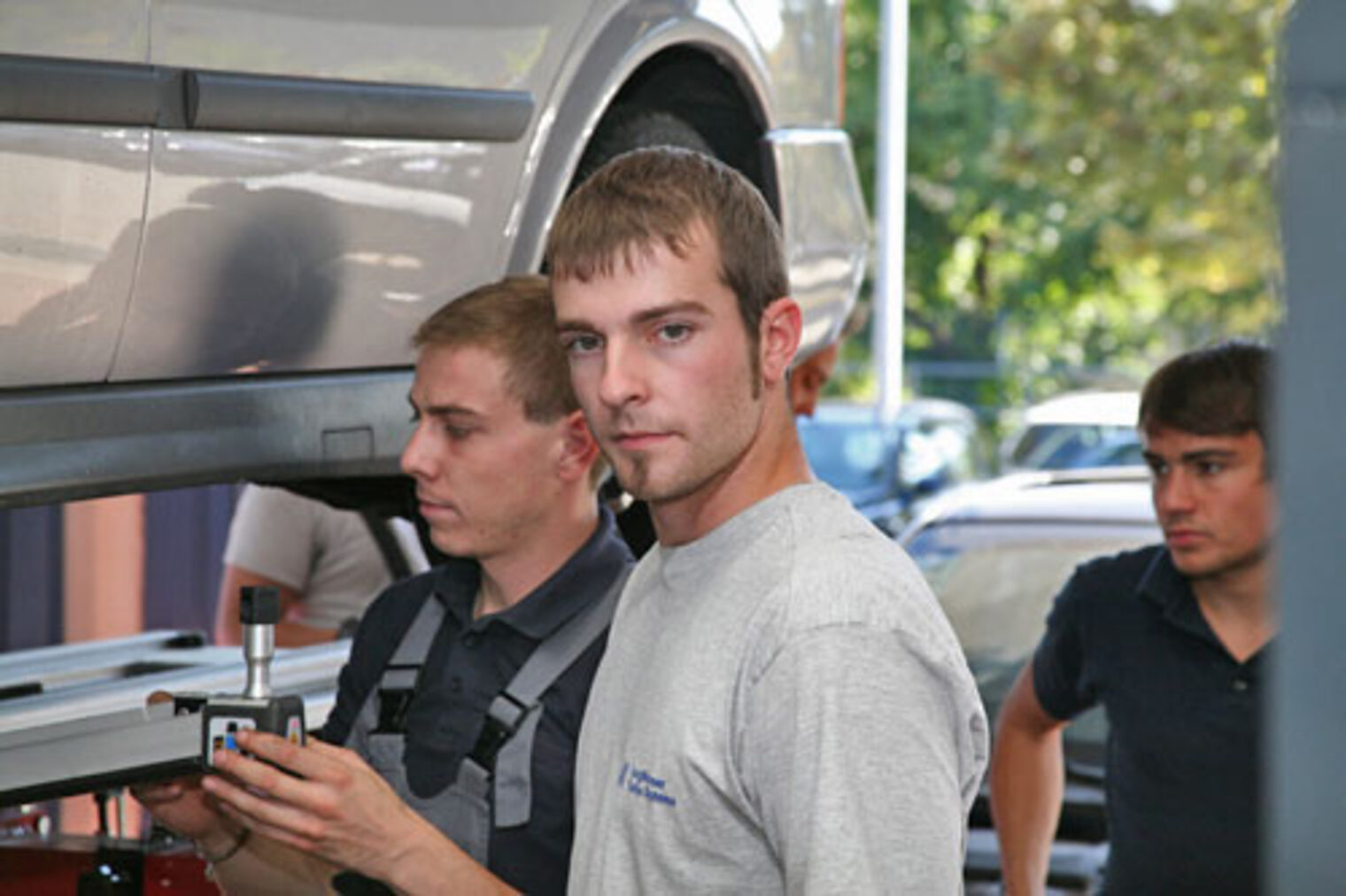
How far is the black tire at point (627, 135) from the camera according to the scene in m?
3.83

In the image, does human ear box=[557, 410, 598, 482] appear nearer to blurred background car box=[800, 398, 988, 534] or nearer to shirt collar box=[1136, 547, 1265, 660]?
shirt collar box=[1136, 547, 1265, 660]

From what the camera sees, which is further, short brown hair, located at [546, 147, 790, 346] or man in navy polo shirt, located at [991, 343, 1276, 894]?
man in navy polo shirt, located at [991, 343, 1276, 894]

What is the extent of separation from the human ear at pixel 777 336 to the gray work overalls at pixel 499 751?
588mm

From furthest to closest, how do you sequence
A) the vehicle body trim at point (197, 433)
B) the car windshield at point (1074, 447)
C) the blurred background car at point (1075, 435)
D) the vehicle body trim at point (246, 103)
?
the blurred background car at point (1075, 435) → the car windshield at point (1074, 447) → the vehicle body trim at point (197, 433) → the vehicle body trim at point (246, 103)

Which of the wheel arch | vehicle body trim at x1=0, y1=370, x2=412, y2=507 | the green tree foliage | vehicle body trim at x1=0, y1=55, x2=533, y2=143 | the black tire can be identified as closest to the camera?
vehicle body trim at x1=0, y1=55, x2=533, y2=143

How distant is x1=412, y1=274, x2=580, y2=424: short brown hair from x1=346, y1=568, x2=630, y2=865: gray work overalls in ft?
0.76

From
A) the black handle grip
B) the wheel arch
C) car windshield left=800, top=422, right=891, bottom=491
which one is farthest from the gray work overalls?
car windshield left=800, top=422, right=891, bottom=491

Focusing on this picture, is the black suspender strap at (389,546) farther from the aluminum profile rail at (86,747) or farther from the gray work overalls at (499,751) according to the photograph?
the gray work overalls at (499,751)

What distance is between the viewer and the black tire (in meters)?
3.83

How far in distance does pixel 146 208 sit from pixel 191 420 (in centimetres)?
Result: 31

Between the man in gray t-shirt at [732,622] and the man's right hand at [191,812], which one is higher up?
the man in gray t-shirt at [732,622]

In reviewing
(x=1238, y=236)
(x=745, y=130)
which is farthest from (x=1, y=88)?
(x=1238, y=236)

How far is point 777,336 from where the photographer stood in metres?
2.11

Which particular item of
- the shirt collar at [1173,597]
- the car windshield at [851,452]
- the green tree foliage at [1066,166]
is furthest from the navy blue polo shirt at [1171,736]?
the green tree foliage at [1066,166]
